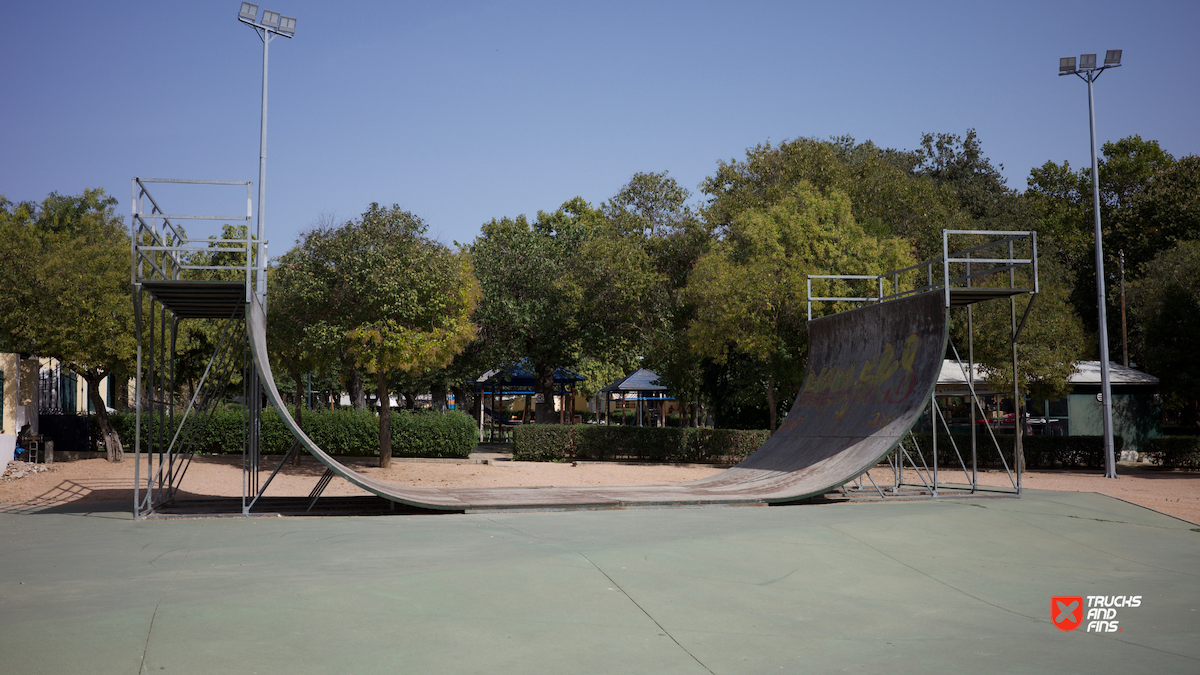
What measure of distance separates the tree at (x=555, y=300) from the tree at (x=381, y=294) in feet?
28.4

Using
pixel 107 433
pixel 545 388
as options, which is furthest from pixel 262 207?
pixel 545 388

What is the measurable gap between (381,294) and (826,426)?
1045 centimetres

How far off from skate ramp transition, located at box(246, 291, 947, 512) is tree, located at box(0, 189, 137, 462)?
8990 mm

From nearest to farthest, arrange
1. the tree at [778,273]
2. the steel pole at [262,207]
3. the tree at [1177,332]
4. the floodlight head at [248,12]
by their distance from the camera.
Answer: the steel pole at [262,207]
the floodlight head at [248,12]
the tree at [778,273]
the tree at [1177,332]

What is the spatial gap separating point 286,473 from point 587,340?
48.1ft

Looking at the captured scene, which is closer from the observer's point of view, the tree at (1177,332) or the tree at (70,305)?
the tree at (70,305)

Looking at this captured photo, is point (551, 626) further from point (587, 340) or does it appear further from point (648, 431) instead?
point (587, 340)

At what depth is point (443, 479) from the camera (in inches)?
805

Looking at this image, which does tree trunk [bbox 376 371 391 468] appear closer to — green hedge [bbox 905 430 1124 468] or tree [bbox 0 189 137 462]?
tree [bbox 0 189 137 462]

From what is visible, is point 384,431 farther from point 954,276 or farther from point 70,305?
point 954,276

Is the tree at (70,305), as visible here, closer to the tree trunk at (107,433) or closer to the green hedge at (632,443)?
the tree trunk at (107,433)

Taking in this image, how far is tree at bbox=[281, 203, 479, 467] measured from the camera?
19719 millimetres

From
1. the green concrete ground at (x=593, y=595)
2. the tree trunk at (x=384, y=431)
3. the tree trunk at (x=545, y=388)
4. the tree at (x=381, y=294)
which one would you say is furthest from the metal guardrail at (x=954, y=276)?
the tree trunk at (x=545, y=388)

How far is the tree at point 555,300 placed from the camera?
28.8 metres
